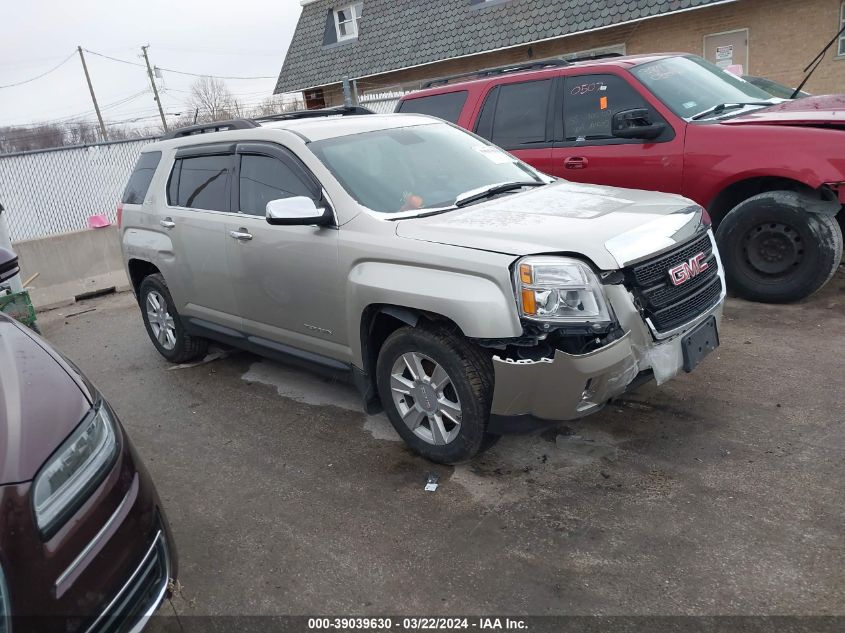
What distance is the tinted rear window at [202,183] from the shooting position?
4.60 metres

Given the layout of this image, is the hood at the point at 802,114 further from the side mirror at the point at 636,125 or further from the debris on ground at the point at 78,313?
the debris on ground at the point at 78,313

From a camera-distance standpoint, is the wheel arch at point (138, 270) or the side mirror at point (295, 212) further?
the wheel arch at point (138, 270)

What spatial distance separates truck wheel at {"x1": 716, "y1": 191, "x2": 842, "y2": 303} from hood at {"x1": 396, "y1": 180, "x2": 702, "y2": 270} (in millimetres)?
1801

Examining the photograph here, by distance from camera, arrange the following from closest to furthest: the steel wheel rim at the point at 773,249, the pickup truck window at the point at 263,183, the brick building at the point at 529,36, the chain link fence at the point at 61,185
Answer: the pickup truck window at the point at 263,183 < the steel wheel rim at the point at 773,249 < the chain link fence at the point at 61,185 < the brick building at the point at 529,36

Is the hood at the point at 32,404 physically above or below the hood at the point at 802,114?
below

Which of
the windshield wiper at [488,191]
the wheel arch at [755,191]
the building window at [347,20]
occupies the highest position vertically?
the building window at [347,20]

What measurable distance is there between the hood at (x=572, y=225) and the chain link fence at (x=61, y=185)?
8852 mm

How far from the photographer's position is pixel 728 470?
10.8 ft

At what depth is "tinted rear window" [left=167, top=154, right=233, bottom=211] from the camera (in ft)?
15.1

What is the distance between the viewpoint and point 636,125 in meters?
5.51

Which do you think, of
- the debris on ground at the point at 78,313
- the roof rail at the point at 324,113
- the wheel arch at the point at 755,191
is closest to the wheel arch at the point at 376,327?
the roof rail at the point at 324,113

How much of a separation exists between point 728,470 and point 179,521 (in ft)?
9.09

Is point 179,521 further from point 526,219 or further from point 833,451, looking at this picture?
point 833,451

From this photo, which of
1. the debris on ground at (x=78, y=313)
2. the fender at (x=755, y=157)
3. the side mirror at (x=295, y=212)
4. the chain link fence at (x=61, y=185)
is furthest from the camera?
the chain link fence at (x=61, y=185)
